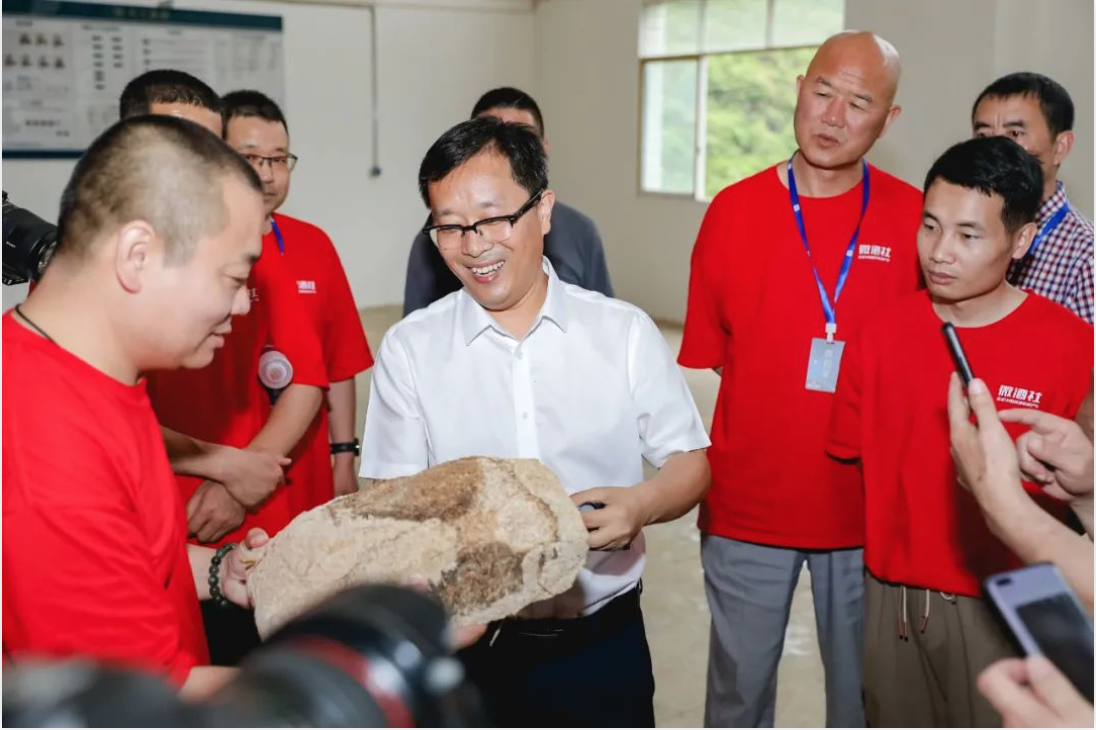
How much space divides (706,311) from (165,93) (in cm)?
140

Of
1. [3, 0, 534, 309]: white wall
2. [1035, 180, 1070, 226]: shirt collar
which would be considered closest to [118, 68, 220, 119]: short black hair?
[1035, 180, 1070, 226]: shirt collar

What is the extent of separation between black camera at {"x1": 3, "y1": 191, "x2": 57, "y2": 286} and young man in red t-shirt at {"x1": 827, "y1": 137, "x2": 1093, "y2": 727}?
1.62 metres

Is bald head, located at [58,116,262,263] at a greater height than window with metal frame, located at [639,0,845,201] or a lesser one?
lesser

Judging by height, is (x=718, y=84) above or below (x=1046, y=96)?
above

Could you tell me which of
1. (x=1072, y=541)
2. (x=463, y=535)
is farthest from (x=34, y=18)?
(x=1072, y=541)

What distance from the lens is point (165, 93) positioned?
90.0 inches

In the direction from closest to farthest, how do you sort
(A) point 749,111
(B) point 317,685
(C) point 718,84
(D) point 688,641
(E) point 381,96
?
(B) point 317,685 → (D) point 688,641 → (A) point 749,111 → (C) point 718,84 → (E) point 381,96

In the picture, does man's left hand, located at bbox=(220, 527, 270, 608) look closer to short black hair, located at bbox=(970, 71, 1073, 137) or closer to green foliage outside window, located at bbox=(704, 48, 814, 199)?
short black hair, located at bbox=(970, 71, 1073, 137)

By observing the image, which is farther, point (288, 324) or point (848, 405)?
point (288, 324)

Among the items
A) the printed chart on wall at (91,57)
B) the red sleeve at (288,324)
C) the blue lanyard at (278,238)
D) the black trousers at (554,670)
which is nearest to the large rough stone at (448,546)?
the black trousers at (554,670)

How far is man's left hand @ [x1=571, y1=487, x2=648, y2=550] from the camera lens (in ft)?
5.30

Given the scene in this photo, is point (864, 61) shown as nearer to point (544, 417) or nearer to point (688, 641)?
point (544, 417)

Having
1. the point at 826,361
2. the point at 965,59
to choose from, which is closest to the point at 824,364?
the point at 826,361

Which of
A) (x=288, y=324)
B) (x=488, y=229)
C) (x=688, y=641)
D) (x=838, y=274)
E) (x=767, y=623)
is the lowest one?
(x=688, y=641)
